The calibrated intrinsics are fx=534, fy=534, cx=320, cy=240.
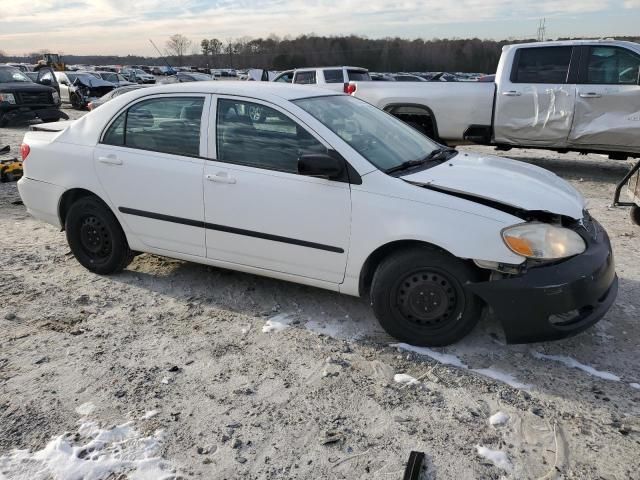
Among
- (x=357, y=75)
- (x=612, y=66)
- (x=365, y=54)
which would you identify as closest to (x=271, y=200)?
(x=612, y=66)

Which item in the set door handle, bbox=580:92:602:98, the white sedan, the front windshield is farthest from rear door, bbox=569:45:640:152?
the front windshield

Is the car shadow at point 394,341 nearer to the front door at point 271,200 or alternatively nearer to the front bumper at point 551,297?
the front bumper at point 551,297

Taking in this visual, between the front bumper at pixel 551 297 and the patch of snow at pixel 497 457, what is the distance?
831mm

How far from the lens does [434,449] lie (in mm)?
2641

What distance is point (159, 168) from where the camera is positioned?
4148 millimetres

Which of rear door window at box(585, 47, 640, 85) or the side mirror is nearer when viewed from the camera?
the side mirror

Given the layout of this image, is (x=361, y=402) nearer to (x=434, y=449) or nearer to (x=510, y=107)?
(x=434, y=449)

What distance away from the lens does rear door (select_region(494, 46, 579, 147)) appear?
28.4 ft

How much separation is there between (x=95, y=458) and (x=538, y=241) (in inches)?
105

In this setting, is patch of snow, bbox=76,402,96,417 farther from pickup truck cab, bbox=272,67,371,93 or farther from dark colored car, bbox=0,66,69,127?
dark colored car, bbox=0,66,69,127

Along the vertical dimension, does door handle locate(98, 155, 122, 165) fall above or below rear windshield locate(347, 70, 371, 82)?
below

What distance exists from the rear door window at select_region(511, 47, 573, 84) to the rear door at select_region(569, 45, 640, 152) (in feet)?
0.92

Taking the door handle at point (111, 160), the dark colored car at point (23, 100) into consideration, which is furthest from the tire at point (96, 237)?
the dark colored car at point (23, 100)

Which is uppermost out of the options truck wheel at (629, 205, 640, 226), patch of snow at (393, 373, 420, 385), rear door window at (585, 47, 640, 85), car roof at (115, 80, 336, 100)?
rear door window at (585, 47, 640, 85)
